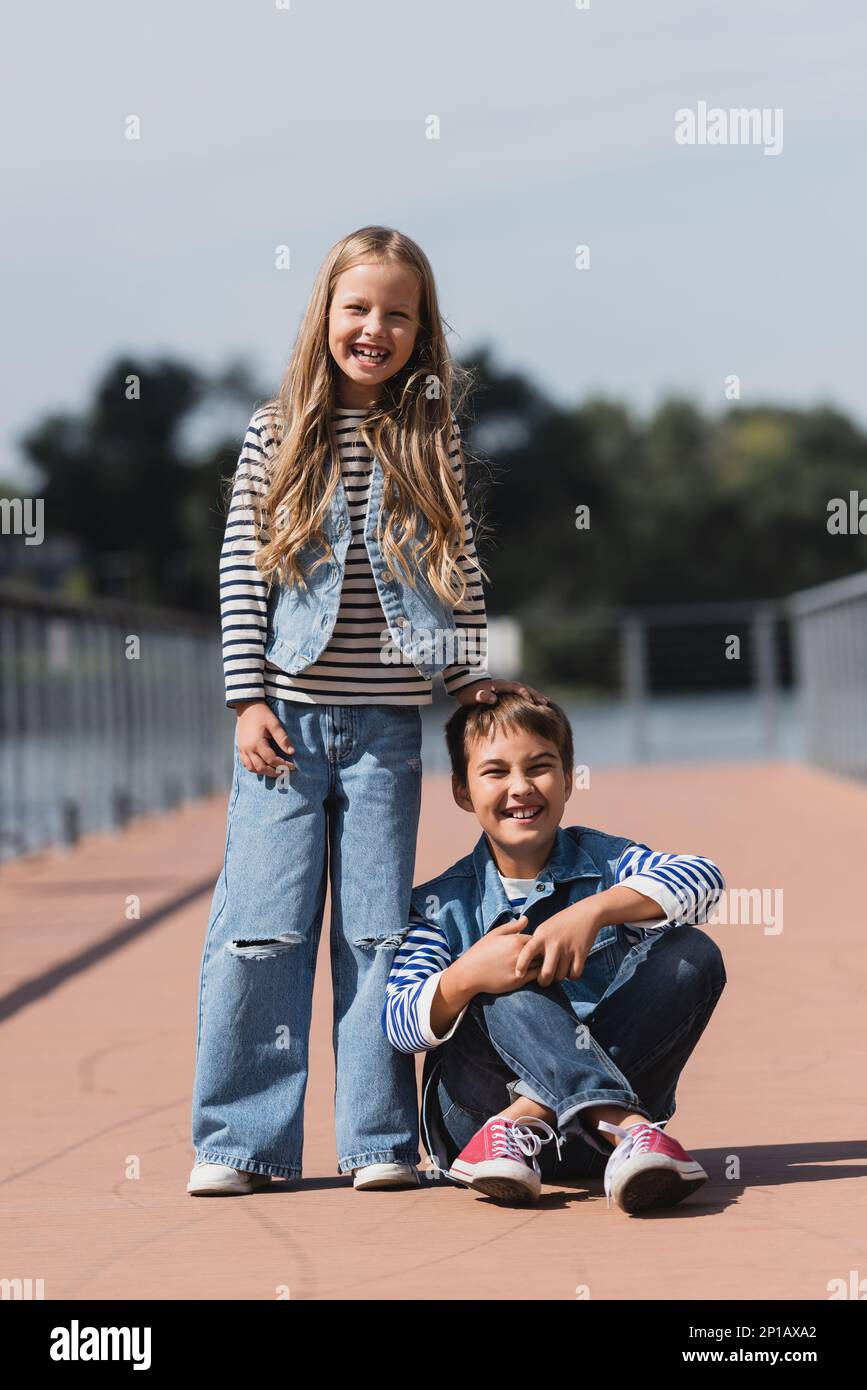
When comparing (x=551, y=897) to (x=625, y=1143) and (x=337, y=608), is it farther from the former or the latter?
(x=337, y=608)

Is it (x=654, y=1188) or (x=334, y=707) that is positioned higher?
(x=334, y=707)

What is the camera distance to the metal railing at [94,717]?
1135 cm

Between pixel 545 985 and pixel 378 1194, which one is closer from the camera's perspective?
pixel 545 985

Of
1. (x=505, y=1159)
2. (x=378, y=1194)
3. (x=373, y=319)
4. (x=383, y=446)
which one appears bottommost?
(x=378, y=1194)

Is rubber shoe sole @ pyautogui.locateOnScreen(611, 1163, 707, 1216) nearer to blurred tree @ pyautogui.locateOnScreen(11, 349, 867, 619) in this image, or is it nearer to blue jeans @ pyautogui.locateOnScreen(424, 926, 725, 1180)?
blue jeans @ pyautogui.locateOnScreen(424, 926, 725, 1180)

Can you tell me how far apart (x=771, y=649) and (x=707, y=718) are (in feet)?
3.54

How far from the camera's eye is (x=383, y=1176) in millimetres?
3434

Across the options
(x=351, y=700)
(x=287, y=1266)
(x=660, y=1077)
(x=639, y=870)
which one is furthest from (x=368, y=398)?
(x=287, y=1266)

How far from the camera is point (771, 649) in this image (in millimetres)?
22656

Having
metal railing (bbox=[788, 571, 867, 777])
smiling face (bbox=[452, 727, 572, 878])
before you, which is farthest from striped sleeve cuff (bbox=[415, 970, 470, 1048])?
metal railing (bbox=[788, 571, 867, 777])

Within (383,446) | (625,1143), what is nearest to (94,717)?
(383,446)

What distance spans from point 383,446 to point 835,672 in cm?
1285

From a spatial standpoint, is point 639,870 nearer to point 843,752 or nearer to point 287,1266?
point 287,1266

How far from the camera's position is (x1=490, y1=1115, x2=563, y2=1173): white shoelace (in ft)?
10.5
